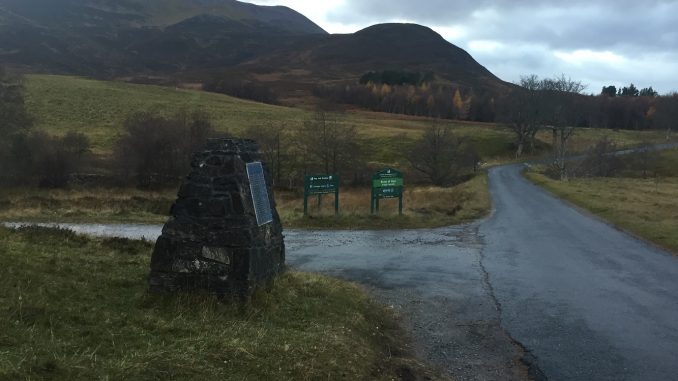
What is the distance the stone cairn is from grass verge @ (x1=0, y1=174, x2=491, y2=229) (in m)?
13.6

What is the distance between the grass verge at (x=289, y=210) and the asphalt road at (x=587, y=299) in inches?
157

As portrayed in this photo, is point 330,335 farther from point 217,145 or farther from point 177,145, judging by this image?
point 177,145

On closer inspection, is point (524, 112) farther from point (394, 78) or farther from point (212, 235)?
point (394, 78)

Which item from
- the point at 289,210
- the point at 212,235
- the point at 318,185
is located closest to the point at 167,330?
the point at 212,235

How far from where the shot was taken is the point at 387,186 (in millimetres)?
24453

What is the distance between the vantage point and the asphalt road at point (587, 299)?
24.4 ft

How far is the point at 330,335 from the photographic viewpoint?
6973 millimetres

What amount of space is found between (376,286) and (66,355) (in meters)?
7.62

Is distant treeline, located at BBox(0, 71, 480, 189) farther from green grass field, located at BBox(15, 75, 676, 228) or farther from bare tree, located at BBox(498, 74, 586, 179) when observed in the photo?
bare tree, located at BBox(498, 74, 586, 179)

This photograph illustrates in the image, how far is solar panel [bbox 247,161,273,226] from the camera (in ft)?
26.5

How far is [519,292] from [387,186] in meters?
13.4

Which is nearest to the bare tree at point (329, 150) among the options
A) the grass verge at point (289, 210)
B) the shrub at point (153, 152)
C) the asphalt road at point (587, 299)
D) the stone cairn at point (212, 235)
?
the grass verge at point (289, 210)

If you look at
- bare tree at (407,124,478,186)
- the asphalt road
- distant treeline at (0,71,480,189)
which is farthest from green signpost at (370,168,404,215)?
bare tree at (407,124,478,186)

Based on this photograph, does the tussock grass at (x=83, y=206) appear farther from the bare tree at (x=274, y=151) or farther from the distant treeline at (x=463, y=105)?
the distant treeline at (x=463, y=105)
